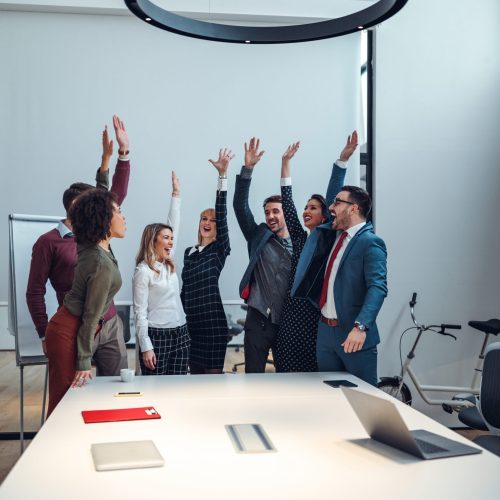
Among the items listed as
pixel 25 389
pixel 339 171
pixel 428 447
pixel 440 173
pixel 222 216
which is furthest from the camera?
pixel 440 173

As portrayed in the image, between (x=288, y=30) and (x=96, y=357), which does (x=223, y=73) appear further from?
(x=96, y=357)

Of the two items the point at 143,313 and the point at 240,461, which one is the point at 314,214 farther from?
the point at 240,461

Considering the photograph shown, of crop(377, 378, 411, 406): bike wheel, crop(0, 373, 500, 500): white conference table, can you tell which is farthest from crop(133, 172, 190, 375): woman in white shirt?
crop(377, 378, 411, 406): bike wheel

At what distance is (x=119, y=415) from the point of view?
2240 mm

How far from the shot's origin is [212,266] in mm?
3971

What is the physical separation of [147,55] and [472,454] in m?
3.79

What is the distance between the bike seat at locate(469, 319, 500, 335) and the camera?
15.2 feet

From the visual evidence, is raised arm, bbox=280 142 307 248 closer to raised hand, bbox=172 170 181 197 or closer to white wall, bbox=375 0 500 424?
raised hand, bbox=172 170 181 197

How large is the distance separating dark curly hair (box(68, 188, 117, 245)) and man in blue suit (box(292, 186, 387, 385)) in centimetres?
110

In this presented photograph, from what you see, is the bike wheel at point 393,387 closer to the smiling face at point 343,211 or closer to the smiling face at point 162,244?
the smiling face at point 343,211

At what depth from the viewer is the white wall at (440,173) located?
15.9 feet

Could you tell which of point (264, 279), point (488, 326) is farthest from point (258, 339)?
point (488, 326)

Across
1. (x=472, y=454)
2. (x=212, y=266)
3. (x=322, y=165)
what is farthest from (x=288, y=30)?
(x=472, y=454)

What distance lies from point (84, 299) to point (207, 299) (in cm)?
116
